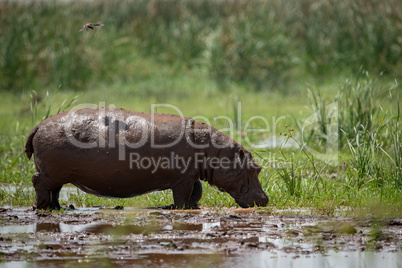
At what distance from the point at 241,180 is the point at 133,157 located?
1188 mm

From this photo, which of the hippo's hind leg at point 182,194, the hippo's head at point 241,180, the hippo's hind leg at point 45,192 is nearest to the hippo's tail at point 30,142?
the hippo's hind leg at point 45,192

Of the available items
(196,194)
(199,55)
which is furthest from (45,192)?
(199,55)

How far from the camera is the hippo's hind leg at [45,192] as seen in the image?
761 cm

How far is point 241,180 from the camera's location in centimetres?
784

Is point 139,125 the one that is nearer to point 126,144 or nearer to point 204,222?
point 126,144

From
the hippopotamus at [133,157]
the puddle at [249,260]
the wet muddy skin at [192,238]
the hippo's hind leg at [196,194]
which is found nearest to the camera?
the puddle at [249,260]

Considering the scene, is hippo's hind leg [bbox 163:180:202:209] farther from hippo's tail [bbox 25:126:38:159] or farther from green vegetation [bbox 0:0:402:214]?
green vegetation [bbox 0:0:402:214]

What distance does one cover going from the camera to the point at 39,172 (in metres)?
7.63

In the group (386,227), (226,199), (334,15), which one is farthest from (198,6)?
(386,227)

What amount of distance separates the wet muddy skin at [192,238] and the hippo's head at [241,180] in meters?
0.30

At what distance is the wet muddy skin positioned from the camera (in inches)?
224

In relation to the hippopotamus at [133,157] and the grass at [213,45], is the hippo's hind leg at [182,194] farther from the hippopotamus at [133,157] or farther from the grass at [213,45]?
the grass at [213,45]

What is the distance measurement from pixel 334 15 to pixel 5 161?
13052mm

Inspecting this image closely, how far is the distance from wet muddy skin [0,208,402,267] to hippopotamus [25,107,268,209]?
0.31 m
